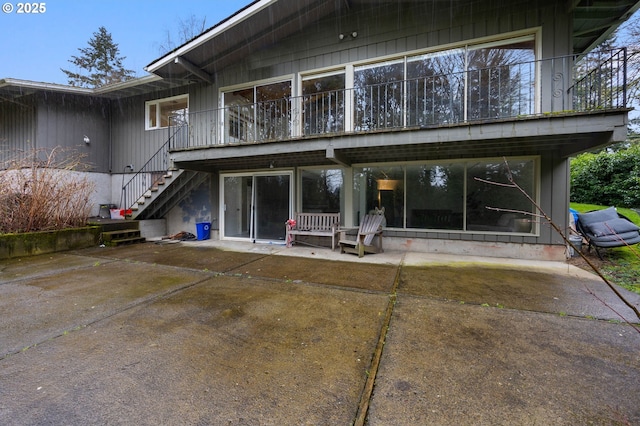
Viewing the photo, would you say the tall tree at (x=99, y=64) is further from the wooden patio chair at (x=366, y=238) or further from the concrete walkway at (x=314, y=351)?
the concrete walkway at (x=314, y=351)

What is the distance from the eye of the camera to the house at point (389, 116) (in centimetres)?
557

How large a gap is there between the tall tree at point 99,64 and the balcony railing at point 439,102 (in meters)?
Result: 20.0

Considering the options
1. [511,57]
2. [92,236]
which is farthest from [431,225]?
[92,236]

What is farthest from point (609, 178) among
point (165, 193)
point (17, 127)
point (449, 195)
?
point (17, 127)

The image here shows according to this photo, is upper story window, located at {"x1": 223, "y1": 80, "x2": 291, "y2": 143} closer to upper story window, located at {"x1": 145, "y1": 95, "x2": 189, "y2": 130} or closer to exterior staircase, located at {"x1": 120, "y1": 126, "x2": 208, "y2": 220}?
exterior staircase, located at {"x1": 120, "y1": 126, "x2": 208, "y2": 220}

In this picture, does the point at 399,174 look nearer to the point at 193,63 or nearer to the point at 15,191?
the point at 193,63

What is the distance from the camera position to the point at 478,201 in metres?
6.48

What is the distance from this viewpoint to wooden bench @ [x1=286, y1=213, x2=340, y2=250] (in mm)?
7246

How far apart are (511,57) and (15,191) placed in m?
11.4

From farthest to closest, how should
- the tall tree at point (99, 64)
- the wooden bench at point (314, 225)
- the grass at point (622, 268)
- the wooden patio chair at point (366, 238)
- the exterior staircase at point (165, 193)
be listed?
the tall tree at point (99, 64)
the exterior staircase at point (165, 193)
the wooden bench at point (314, 225)
the wooden patio chair at point (366, 238)
the grass at point (622, 268)

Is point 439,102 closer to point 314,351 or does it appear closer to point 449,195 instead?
point 449,195

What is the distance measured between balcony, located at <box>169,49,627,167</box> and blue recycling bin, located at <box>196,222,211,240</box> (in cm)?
225

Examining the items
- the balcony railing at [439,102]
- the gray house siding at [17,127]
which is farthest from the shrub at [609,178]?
the gray house siding at [17,127]

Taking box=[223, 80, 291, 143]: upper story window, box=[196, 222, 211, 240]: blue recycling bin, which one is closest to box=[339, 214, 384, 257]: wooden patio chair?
box=[223, 80, 291, 143]: upper story window
